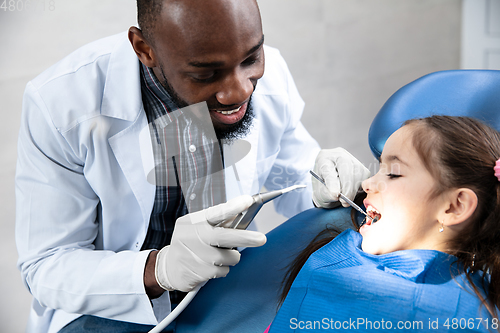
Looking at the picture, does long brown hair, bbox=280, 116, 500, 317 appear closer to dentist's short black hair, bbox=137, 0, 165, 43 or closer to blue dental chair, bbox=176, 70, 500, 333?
blue dental chair, bbox=176, 70, 500, 333

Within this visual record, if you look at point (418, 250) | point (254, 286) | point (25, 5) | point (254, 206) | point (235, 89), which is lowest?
point (254, 286)

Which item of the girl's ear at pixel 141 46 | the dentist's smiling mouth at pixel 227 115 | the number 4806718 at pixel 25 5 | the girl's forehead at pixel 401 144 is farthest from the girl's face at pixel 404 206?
the number 4806718 at pixel 25 5

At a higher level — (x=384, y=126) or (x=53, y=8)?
(x=53, y=8)

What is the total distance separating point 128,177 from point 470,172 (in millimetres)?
898

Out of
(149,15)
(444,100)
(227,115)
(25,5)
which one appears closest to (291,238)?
(227,115)

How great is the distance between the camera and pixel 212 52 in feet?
2.80

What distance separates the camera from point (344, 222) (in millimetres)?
1163

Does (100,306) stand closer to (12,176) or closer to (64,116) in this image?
(64,116)

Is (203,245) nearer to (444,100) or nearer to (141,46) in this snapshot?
(141,46)

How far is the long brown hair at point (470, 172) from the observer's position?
0.91 metres

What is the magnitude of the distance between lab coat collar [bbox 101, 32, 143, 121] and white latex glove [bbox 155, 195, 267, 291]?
35 centimetres

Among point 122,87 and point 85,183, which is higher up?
point 122,87

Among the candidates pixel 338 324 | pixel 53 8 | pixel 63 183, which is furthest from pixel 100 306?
pixel 53 8

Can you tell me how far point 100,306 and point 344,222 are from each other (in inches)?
28.8
